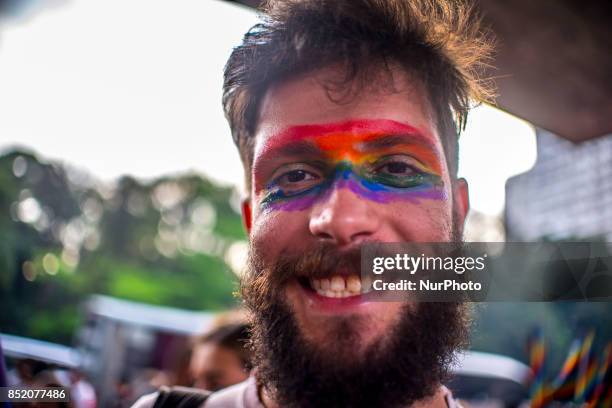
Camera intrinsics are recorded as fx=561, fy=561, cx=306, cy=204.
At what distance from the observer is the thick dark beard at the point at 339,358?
103 cm

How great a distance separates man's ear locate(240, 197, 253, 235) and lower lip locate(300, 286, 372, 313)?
0.69ft

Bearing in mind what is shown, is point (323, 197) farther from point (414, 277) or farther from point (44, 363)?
point (44, 363)

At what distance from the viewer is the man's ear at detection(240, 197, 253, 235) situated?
3.93ft

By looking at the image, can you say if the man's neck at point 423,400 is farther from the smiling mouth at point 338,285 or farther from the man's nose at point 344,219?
the man's nose at point 344,219

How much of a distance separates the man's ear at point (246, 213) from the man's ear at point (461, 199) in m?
0.43

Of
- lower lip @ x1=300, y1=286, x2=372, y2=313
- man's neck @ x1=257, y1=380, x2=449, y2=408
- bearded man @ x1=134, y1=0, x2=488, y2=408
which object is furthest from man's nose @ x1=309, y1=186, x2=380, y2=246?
man's neck @ x1=257, y1=380, x2=449, y2=408

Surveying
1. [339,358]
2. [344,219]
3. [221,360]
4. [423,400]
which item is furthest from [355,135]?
[221,360]

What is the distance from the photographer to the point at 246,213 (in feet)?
4.00

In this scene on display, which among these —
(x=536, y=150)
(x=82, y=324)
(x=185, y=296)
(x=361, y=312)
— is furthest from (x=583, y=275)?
(x=185, y=296)

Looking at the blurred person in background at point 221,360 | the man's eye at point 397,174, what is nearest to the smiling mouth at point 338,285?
the man's eye at point 397,174

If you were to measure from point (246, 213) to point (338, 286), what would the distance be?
28cm

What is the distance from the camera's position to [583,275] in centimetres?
131

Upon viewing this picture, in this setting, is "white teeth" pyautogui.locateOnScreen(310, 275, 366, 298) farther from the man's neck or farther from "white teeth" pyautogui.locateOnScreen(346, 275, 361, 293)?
the man's neck

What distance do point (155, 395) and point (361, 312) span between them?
1.55ft
